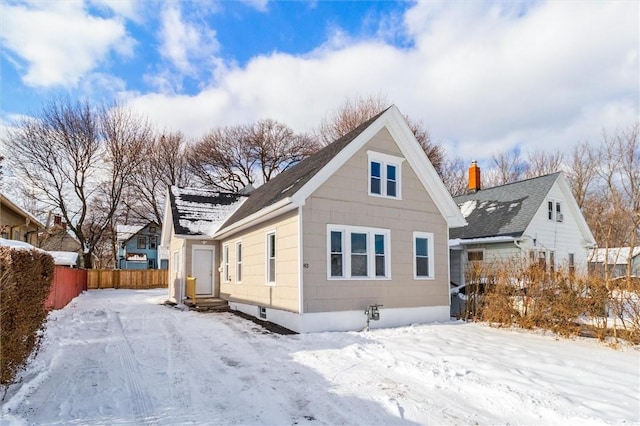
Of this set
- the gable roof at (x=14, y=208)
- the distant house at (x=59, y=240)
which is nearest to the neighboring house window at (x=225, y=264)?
the gable roof at (x=14, y=208)

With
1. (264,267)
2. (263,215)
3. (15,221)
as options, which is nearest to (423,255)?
(264,267)

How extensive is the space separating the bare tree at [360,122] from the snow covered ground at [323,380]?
2375 centimetres

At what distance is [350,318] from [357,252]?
1761mm

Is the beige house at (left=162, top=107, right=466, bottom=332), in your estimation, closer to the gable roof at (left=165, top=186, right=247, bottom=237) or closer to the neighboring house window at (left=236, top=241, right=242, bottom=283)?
the neighboring house window at (left=236, top=241, right=242, bottom=283)

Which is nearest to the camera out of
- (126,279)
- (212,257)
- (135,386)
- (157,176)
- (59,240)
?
(135,386)

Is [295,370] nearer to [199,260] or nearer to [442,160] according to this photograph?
[199,260]

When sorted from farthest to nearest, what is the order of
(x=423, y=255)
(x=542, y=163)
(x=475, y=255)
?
(x=542, y=163)
(x=475, y=255)
(x=423, y=255)

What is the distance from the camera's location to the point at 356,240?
11.0m

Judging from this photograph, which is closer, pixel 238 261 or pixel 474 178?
pixel 238 261

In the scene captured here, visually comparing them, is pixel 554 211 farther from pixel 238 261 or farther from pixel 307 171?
pixel 238 261

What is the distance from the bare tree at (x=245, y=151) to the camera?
1366 inches

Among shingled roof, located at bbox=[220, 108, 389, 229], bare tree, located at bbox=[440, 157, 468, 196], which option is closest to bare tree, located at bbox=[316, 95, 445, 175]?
bare tree, located at bbox=[440, 157, 468, 196]

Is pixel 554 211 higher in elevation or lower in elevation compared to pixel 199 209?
lower

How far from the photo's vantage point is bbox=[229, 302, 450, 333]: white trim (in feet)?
32.5
